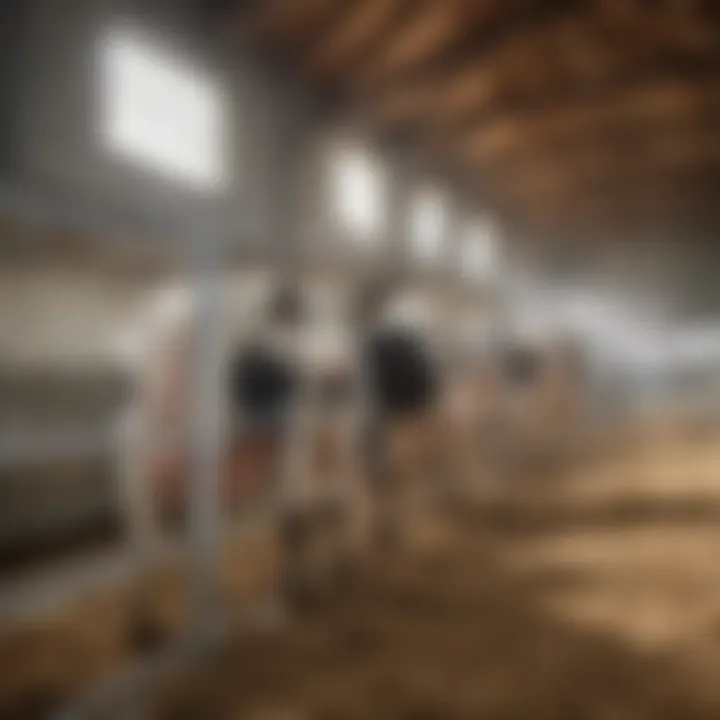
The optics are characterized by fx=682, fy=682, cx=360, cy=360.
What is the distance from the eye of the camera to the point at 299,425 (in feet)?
6.82

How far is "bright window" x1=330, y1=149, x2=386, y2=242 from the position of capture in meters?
5.12

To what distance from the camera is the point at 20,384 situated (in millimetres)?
2812

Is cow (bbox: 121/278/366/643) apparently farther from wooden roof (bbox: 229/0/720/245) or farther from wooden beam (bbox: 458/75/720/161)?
wooden beam (bbox: 458/75/720/161)

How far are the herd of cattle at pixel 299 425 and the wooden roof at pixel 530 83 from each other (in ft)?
6.68

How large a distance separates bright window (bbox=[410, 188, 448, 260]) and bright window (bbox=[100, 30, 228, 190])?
7.92 ft

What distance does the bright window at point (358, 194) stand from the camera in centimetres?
512

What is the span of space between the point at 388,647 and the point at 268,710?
374 millimetres

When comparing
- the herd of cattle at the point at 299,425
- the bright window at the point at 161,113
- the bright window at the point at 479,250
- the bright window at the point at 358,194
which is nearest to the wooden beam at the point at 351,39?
the bright window at the point at 358,194

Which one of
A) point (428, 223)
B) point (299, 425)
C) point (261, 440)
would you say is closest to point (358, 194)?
point (428, 223)

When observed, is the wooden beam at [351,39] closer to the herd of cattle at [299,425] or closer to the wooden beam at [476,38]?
the wooden beam at [476,38]

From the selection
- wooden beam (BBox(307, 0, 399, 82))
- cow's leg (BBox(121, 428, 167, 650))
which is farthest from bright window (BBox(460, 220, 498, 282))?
cow's leg (BBox(121, 428, 167, 650))

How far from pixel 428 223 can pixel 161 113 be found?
3.28m

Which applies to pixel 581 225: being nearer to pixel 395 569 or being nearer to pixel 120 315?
pixel 120 315

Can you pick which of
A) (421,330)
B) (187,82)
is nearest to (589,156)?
(187,82)
